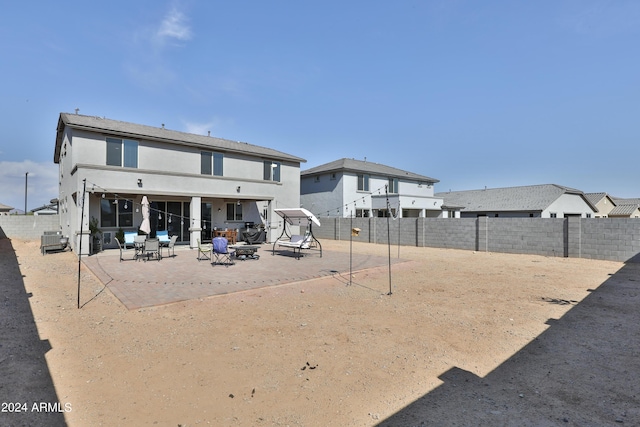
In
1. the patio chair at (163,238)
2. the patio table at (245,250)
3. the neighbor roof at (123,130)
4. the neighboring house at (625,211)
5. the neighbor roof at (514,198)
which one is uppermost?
the neighbor roof at (123,130)

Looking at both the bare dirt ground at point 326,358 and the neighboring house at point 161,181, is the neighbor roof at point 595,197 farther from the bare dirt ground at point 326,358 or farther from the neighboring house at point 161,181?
the bare dirt ground at point 326,358

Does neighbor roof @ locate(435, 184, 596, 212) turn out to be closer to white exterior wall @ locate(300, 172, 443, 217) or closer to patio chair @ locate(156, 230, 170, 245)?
white exterior wall @ locate(300, 172, 443, 217)

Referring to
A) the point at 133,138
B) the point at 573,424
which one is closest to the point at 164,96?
the point at 133,138

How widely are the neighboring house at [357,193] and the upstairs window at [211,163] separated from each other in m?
11.5

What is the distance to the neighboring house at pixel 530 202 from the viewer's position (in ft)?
105

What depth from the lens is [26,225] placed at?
23281 millimetres

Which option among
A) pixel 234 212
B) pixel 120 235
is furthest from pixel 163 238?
pixel 234 212

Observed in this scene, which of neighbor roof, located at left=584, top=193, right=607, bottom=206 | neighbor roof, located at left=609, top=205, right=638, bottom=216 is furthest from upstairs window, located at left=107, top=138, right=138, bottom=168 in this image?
neighbor roof, located at left=609, top=205, right=638, bottom=216

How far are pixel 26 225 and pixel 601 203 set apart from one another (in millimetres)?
63819

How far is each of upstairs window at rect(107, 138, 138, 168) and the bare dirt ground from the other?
358 inches

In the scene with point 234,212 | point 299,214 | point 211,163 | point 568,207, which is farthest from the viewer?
point 568,207

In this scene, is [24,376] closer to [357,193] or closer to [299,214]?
[299,214]

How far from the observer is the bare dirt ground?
2.97 metres

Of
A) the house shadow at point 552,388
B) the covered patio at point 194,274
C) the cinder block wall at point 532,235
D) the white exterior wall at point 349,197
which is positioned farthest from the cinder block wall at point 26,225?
the house shadow at point 552,388
